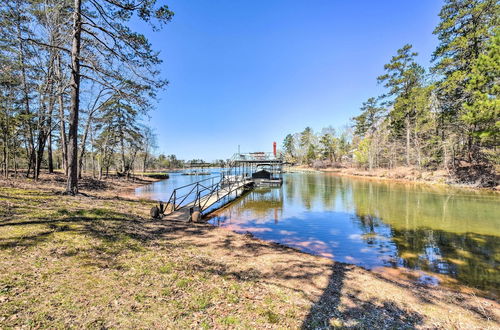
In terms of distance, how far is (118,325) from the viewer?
8.43ft

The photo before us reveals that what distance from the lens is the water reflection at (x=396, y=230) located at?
6.89m

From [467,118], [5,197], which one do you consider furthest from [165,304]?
[467,118]

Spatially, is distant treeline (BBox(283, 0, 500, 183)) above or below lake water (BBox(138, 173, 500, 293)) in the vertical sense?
above

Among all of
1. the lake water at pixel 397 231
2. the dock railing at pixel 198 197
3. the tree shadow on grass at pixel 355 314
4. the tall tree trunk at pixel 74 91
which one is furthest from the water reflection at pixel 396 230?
the tall tree trunk at pixel 74 91

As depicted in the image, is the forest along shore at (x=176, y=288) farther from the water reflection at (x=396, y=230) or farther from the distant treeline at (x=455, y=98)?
the distant treeline at (x=455, y=98)

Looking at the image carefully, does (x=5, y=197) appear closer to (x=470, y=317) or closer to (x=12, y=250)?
(x=12, y=250)

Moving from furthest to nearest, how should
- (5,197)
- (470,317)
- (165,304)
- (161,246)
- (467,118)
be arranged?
(467,118) < (5,197) < (161,246) < (470,317) < (165,304)

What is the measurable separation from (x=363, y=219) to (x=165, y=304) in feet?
38.7

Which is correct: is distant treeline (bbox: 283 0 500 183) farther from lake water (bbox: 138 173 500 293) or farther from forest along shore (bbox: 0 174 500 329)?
forest along shore (bbox: 0 174 500 329)

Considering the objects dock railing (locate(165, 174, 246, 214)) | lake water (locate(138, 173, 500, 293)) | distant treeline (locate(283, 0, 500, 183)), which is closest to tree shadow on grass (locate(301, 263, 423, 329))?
lake water (locate(138, 173, 500, 293))

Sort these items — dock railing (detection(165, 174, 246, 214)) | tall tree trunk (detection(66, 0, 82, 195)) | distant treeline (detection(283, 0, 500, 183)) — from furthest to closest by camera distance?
1. distant treeline (detection(283, 0, 500, 183))
2. dock railing (detection(165, 174, 246, 214))
3. tall tree trunk (detection(66, 0, 82, 195))

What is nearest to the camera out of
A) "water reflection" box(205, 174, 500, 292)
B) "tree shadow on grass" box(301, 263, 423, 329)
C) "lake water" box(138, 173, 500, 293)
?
"tree shadow on grass" box(301, 263, 423, 329)

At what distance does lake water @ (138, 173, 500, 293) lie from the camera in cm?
675

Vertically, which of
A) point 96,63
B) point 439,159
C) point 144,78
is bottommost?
point 439,159
